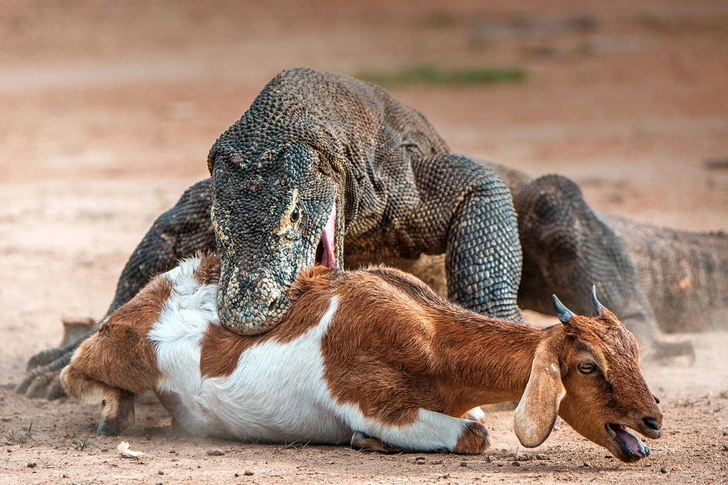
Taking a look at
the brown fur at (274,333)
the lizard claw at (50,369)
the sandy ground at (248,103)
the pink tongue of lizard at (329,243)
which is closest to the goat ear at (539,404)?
the sandy ground at (248,103)

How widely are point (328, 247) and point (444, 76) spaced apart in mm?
15003

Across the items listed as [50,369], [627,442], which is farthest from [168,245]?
[627,442]

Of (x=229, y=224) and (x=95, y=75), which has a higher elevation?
(x=95, y=75)

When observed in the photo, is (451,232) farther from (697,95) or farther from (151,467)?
(697,95)

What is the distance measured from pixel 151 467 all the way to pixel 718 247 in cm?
545

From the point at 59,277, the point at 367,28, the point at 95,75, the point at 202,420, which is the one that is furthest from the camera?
the point at 367,28

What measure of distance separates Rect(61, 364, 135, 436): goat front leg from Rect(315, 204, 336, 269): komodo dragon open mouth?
1114mm

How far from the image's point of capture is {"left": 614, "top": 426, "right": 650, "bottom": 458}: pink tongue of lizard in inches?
177

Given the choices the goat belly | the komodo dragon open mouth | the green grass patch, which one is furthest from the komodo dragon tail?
the green grass patch

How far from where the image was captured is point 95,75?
2134 centimetres

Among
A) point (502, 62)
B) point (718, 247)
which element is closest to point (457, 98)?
point (502, 62)

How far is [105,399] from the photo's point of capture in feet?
18.1

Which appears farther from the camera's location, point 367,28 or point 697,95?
point 367,28

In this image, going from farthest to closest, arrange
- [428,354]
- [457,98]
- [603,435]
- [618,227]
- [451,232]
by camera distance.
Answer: [457,98], [618,227], [451,232], [428,354], [603,435]
